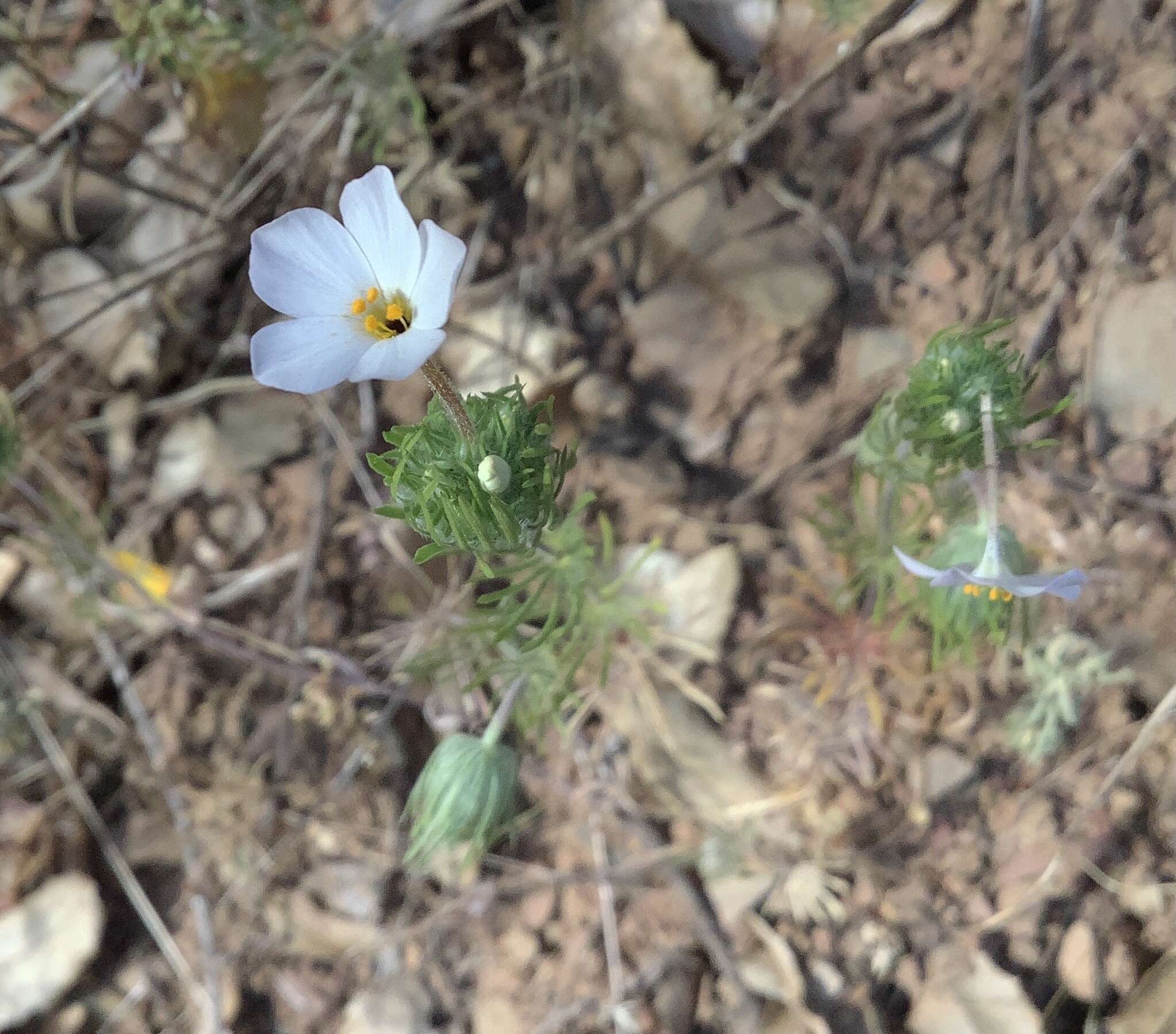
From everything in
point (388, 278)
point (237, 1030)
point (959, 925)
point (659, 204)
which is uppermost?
point (388, 278)

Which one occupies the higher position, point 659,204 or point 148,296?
point 148,296

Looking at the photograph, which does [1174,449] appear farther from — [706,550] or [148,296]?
[148,296]

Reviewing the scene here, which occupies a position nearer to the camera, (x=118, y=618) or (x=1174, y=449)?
(x=1174, y=449)

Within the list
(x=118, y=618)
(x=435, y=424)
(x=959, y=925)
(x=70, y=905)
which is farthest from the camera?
(x=118, y=618)

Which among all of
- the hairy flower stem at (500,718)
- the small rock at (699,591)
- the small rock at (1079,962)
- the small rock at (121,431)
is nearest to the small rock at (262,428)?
the small rock at (121,431)

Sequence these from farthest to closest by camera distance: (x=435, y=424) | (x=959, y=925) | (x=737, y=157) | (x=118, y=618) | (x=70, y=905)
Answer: (x=118, y=618) < (x=70, y=905) < (x=737, y=157) < (x=959, y=925) < (x=435, y=424)

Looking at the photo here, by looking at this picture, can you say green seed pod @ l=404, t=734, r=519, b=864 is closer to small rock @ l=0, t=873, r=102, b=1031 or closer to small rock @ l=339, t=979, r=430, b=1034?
small rock @ l=339, t=979, r=430, b=1034

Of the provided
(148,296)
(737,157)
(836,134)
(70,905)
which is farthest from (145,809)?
(836,134)
